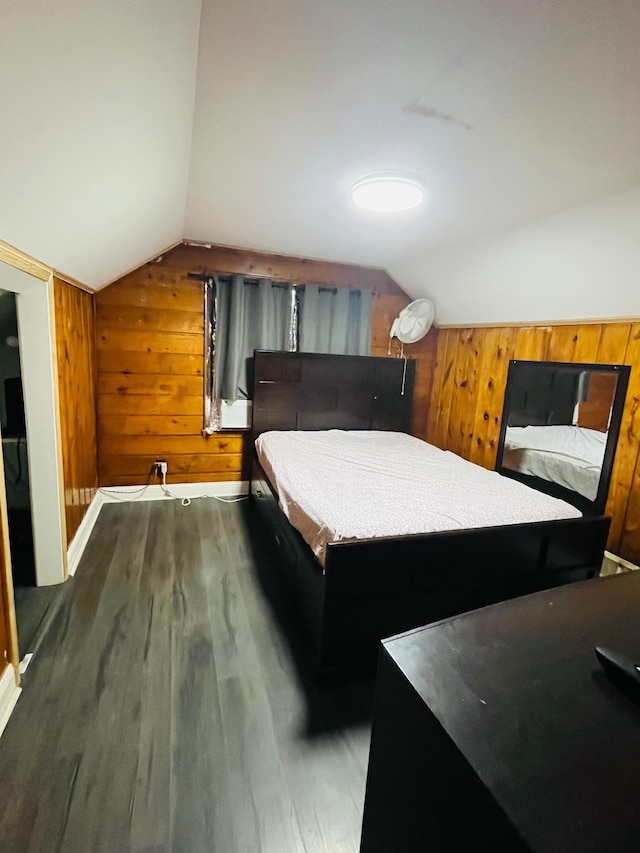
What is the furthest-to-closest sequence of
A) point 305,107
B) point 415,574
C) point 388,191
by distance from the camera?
point 388,191 → point 415,574 → point 305,107

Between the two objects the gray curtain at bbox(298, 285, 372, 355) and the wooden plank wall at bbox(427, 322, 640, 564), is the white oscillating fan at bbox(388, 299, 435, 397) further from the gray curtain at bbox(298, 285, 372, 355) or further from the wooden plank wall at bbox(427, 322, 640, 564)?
the wooden plank wall at bbox(427, 322, 640, 564)

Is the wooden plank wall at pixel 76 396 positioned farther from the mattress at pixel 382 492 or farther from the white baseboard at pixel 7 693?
the mattress at pixel 382 492

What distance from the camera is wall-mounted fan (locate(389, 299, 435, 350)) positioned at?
370 cm

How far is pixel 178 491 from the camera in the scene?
3.73 metres

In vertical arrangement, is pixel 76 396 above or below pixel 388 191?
below

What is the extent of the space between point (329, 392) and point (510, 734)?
10.8ft

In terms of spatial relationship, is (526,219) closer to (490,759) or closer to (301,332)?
(301,332)

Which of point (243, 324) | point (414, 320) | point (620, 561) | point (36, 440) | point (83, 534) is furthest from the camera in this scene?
point (414, 320)

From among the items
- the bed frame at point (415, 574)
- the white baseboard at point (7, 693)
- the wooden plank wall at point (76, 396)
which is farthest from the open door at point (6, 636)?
the bed frame at point (415, 574)

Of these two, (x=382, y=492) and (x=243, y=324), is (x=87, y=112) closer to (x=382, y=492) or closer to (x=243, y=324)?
(x=382, y=492)

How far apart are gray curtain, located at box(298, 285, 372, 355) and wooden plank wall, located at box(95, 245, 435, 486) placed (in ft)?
0.53

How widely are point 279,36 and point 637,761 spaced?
5.87 feet

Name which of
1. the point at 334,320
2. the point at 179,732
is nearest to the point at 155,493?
the point at 334,320

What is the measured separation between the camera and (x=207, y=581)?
2.52 meters
